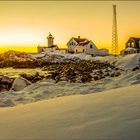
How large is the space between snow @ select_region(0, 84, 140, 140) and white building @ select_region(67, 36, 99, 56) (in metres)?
52.5

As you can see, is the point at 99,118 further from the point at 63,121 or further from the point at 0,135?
the point at 0,135

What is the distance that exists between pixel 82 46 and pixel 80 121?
54.3 metres

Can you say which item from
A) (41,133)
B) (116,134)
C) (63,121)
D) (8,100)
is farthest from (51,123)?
(8,100)

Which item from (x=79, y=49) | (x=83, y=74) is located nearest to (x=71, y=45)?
(x=79, y=49)

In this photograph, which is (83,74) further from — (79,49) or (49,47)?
(49,47)

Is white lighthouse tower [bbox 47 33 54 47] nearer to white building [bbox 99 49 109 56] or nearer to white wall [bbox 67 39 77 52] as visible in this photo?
white wall [bbox 67 39 77 52]

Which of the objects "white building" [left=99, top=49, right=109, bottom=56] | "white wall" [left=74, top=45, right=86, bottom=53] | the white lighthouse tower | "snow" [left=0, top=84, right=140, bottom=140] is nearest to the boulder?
"snow" [left=0, top=84, right=140, bottom=140]

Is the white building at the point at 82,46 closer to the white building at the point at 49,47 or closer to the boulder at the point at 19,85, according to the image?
the white building at the point at 49,47

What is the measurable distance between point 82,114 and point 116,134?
0.96 metres

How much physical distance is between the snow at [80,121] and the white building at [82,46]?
172ft

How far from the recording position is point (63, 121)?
3.36 metres

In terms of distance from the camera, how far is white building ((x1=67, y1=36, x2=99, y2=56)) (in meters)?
57.0

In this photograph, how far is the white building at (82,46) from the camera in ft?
187

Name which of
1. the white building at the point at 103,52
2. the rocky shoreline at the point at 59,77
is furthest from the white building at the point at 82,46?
the rocky shoreline at the point at 59,77
